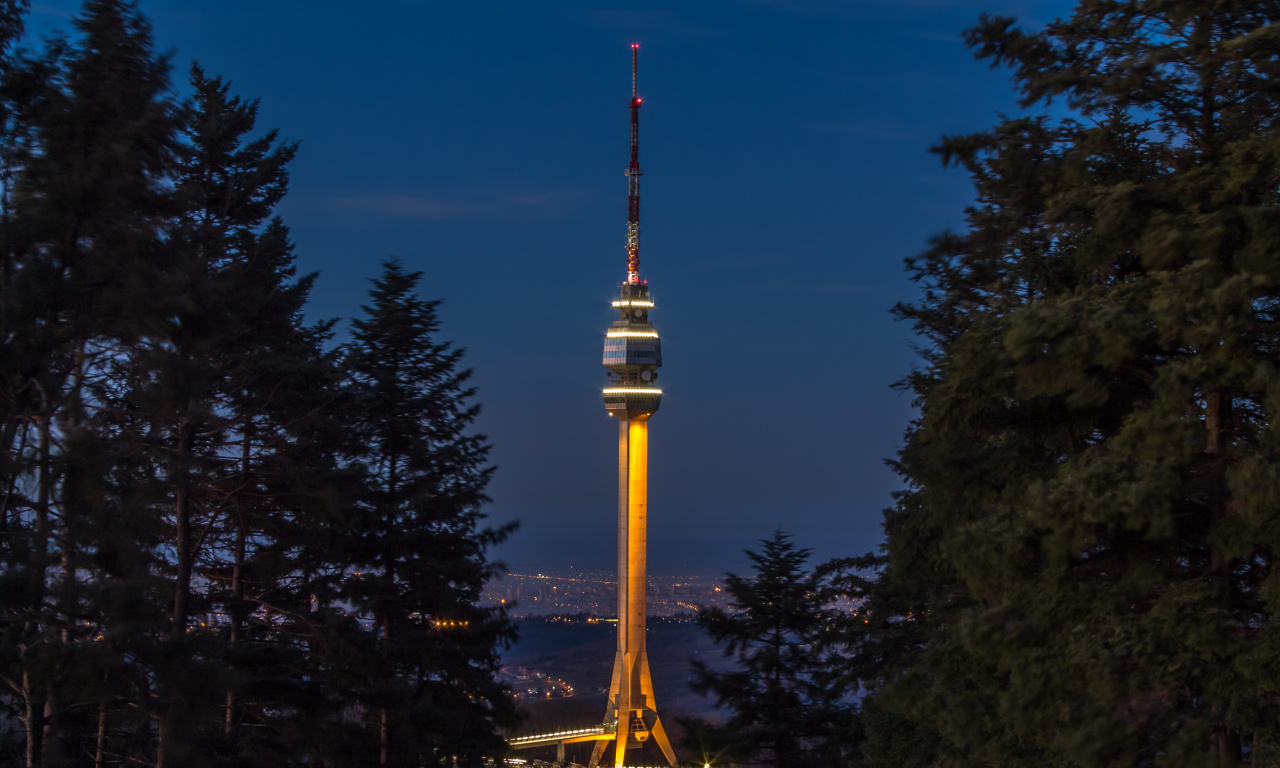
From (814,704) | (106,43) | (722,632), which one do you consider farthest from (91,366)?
(814,704)

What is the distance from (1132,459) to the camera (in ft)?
26.9

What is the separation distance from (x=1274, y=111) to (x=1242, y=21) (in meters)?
1.00

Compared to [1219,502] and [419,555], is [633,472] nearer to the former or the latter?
[419,555]

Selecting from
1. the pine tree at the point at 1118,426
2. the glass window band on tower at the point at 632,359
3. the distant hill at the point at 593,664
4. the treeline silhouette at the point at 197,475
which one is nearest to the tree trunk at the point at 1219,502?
the pine tree at the point at 1118,426

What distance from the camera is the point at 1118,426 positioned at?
959 cm

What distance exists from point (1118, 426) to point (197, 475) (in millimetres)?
10603

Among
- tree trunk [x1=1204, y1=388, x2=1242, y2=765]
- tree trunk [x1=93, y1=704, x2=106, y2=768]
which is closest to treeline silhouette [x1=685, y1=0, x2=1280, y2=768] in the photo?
tree trunk [x1=1204, y1=388, x2=1242, y2=765]

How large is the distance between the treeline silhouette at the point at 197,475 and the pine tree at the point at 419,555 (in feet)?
0.15

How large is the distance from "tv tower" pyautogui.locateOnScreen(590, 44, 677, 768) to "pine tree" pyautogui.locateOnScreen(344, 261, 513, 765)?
55.5 metres

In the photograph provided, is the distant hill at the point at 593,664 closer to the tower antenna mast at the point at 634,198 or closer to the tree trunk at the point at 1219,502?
the tower antenna mast at the point at 634,198

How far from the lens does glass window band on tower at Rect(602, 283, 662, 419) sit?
258ft

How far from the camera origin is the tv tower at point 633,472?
237 feet

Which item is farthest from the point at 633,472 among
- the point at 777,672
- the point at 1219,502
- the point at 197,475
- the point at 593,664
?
the point at 1219,502

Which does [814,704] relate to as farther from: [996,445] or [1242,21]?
[1242,21]
